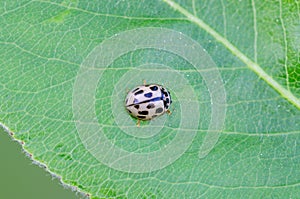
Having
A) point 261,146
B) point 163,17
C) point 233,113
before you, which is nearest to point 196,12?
point 163,17

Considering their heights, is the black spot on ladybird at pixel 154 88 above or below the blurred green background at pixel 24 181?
below

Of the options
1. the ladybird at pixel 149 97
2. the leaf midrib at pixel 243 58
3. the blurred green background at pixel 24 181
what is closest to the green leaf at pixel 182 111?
the leaf midrib at pixel 243 58

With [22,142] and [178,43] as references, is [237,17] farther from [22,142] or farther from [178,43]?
[22,142]

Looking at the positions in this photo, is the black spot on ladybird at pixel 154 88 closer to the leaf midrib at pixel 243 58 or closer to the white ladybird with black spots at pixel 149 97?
the white ladybird with black spots at pixel 149 97

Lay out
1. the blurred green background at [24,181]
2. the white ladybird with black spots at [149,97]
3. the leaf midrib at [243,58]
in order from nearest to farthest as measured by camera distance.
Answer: the leaf midrib at [243,58] → the white ladybird with black spots at [149,97] → the blurred green background at [24,181]

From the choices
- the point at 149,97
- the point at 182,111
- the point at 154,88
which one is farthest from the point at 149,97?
the point at 182,111

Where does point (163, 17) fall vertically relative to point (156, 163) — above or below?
above

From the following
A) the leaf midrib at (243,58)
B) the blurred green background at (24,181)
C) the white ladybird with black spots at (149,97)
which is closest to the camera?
the leaf midrib at (243,58)

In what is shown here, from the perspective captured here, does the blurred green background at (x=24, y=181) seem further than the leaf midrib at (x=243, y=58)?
Yes
